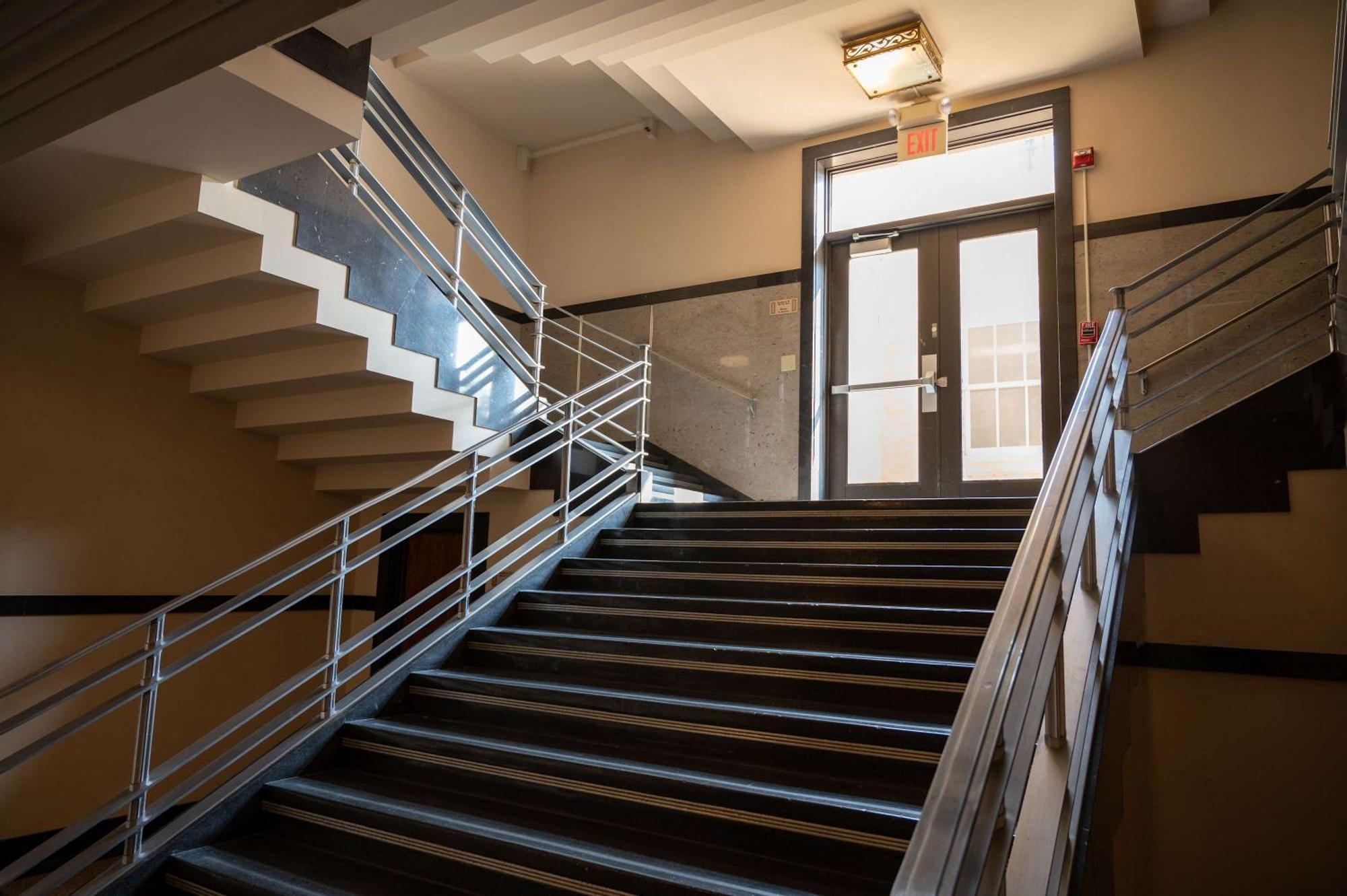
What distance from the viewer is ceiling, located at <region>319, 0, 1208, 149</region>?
4902 mm

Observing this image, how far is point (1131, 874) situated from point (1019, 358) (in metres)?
3.41

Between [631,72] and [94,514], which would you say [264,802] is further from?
[631,72]

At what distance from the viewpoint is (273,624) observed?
20.4ft

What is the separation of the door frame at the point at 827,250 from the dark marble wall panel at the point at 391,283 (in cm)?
227

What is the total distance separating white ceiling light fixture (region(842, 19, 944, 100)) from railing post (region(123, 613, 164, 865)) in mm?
4954

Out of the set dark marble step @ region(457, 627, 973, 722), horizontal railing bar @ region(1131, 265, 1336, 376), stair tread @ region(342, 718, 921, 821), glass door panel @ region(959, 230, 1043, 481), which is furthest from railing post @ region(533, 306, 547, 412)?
horizontal railing bar @ region(1131, 265, 1336, 376)

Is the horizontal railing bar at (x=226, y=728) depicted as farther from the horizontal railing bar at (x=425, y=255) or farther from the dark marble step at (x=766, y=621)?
the horizontal railing bar at (x=425, y=255)

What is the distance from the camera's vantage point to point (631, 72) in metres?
6.29

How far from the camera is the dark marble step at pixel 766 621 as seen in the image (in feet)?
11.7

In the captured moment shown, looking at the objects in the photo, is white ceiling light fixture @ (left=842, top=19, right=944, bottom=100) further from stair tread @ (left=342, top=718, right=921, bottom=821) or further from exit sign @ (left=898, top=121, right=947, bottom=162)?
stair tread @ (left=342, top=718, right=921, bottom=821)

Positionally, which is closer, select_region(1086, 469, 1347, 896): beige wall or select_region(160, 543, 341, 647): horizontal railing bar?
select_region(160, 543, 341, 647): horizontal railing bar

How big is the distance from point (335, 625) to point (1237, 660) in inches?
142

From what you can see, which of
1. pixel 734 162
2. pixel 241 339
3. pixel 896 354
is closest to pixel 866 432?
pixel 896 354

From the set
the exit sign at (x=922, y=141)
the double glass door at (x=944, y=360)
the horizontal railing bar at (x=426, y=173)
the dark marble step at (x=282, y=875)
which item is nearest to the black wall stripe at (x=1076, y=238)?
the double glass door at (x=944, y=360)
